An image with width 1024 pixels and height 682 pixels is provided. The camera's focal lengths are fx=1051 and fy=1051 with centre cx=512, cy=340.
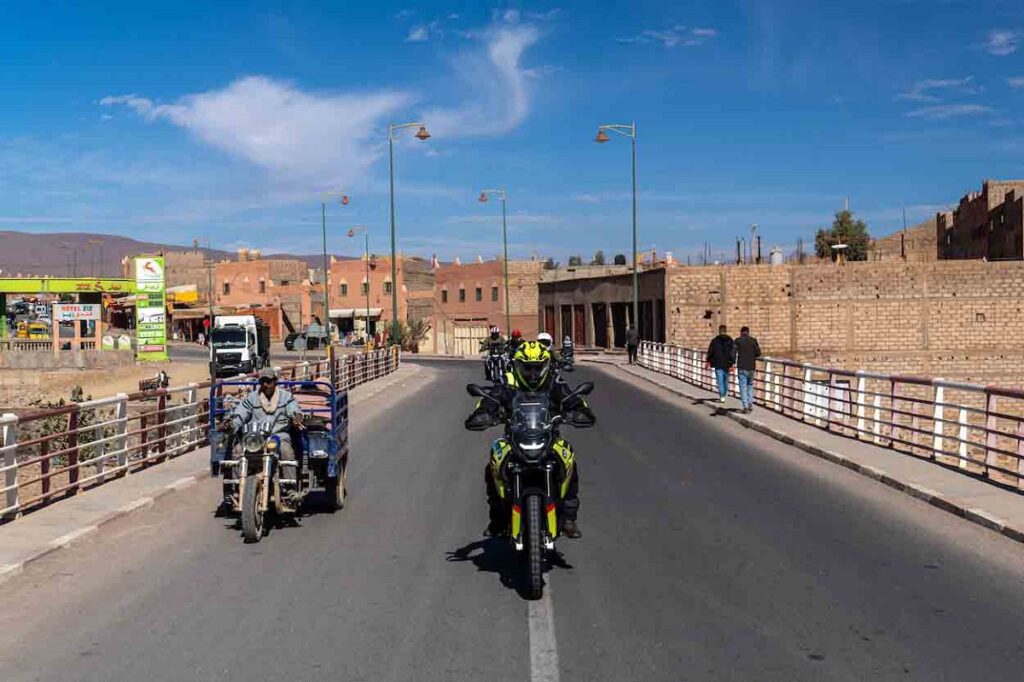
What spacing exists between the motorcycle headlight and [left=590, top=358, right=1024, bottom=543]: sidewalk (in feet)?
22.0

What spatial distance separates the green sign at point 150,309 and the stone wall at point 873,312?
27.1m

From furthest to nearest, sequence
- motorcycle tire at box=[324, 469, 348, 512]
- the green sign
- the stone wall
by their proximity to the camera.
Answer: the green sign
the stone wall
motorcycle tire at box=[324, 469, 348, 512]

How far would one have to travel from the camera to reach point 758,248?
7469cm

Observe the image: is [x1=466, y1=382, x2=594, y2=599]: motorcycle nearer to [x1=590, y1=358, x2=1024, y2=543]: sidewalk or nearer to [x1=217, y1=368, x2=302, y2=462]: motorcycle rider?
[x1=217, y1=368, x2=302, y2=462]: motorcycle rider

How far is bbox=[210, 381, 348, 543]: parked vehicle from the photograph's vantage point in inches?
372

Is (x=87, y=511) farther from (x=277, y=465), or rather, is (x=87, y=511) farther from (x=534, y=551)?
(x=534, y=551)

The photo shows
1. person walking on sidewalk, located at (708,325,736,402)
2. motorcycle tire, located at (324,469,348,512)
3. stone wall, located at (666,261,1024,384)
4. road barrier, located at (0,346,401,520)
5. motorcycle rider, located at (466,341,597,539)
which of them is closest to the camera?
motorcycle rider, located at (466,341,597,539)

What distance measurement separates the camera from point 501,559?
28.1ft

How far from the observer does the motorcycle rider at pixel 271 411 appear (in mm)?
10062

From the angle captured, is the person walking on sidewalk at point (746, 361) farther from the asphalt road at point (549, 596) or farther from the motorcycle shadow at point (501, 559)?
the motorcycle shadow at point (501, 559)

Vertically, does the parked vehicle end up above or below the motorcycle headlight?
below

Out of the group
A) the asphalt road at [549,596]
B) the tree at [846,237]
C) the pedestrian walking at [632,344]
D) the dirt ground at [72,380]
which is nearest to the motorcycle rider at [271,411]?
the asphalt road at [549,596]

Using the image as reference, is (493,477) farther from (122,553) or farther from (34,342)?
(34,342)

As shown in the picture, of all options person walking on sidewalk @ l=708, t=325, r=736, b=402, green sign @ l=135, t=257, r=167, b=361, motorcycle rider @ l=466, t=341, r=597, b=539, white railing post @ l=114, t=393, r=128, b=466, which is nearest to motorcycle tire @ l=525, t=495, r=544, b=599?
motorcycle rider @ l=466, t=341, r=597, b=539
